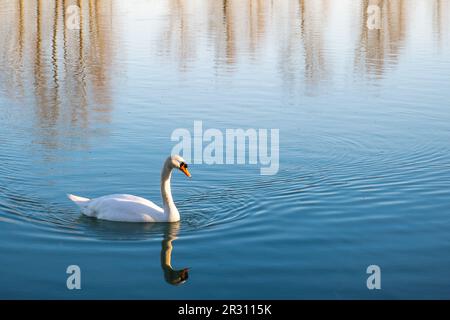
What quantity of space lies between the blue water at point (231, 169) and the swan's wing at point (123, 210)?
0.52ft

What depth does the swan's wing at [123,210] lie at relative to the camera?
15.5m

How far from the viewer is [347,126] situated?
79.7 ft

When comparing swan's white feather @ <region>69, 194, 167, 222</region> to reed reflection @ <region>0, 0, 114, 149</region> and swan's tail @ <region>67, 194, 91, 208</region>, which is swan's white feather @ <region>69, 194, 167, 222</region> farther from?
reed reflection @ <region>0, 0, 114, 149</region>

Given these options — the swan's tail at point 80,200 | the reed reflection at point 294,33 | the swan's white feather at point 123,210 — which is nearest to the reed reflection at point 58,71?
the reed reflection at point 294,33

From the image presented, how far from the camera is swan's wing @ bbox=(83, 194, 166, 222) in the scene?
50.9 ft

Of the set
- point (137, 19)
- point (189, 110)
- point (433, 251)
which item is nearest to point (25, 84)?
point (189, 110)

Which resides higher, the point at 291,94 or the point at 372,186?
the point at 291,94

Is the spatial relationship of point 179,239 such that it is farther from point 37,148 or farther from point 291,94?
point 291,94

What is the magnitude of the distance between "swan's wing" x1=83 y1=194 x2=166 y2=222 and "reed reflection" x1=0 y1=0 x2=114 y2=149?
587 centimetres

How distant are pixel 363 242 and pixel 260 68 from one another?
856 inches

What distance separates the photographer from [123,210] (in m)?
15.5

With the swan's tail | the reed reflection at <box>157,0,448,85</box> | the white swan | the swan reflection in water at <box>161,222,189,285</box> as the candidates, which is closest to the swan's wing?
the white swan

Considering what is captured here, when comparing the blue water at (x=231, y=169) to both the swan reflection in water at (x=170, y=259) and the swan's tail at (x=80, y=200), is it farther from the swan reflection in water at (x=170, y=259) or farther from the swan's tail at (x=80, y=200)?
the swan's tail at (x=80, y=200)
